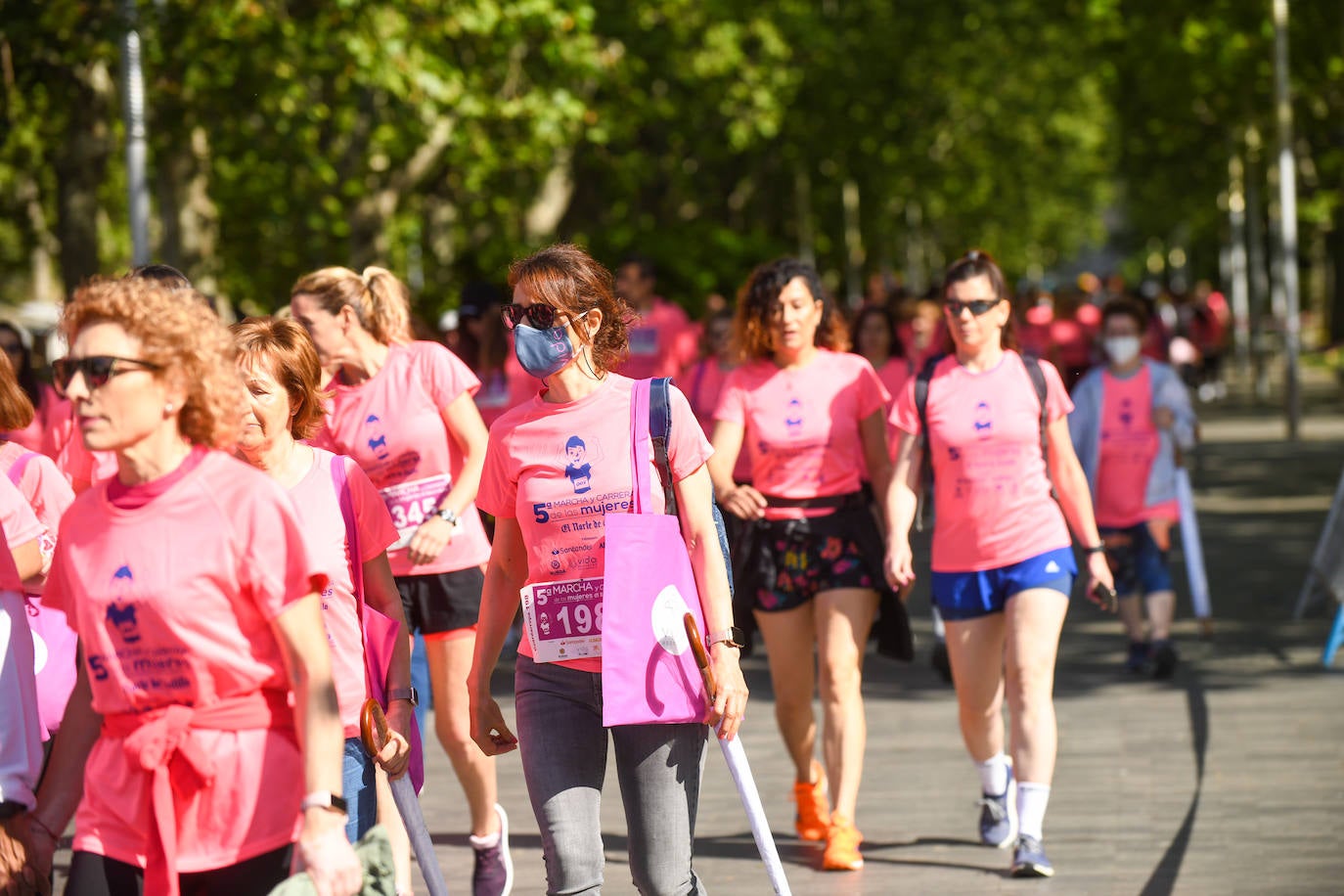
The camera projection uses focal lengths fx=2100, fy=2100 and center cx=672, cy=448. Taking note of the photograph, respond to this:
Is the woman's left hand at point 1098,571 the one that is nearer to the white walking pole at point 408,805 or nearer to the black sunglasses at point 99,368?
the white walking pole at point 408,805

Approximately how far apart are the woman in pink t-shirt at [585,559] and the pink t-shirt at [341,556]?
1.25 ft

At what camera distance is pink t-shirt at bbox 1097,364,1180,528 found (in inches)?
428

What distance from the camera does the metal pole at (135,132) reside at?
13398mm

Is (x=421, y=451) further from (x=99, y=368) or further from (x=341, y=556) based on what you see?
(x=99, y=368)

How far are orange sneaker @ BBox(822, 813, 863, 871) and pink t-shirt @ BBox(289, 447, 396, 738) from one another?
108 inches

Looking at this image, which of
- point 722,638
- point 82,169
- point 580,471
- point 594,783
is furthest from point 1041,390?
point 82,169

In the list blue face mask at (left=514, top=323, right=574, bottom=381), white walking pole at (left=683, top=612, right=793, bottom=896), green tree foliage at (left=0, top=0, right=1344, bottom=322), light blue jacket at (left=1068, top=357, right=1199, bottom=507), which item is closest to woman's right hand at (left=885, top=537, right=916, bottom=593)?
white walking pole at (left=683, top=612, right=793, bottom=896)

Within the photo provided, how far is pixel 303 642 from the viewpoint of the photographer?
11.6ft

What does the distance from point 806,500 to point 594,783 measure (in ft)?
8.37

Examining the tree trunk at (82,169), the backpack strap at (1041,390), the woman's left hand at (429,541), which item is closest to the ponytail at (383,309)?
the woman's left hand at (429,541)

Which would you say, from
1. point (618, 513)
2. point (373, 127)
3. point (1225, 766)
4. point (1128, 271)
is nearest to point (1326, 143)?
point (373, 127)

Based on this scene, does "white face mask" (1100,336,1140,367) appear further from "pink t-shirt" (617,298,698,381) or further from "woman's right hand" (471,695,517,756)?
"woman's right hand" (471,695,517,756)

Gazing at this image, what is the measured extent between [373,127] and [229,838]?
17.4 meters

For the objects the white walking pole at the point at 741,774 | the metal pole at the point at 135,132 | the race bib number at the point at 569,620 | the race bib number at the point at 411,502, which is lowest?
the white walking pole at the point at 741,774
